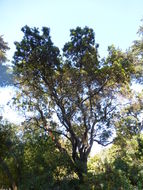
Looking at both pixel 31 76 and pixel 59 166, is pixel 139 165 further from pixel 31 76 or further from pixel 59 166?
pixel 31 76

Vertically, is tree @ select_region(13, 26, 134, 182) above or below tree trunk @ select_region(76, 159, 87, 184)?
above

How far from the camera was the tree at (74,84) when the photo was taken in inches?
507

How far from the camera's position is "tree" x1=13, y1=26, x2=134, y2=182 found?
42.2 feet

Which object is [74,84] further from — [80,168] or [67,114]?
[80,168]

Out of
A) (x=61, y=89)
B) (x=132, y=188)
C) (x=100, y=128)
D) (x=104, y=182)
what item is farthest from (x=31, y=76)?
(x=132, y=188)

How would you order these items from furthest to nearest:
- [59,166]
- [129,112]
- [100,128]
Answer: [129,112] → [100,128] → [59,166]

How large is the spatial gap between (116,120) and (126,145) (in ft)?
6.20

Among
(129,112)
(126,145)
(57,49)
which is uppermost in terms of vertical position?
→ (57,49)

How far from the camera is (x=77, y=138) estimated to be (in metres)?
13.8

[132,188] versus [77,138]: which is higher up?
[77,138]

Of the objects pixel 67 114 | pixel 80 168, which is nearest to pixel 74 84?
pixel 67 114

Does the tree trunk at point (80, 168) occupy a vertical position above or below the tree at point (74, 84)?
below

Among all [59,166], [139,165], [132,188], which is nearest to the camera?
[132,188]

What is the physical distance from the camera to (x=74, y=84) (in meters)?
13.6
